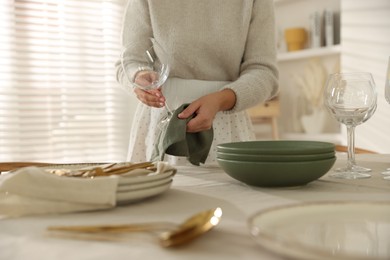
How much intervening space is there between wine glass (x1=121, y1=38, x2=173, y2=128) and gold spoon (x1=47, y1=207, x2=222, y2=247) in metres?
0.63

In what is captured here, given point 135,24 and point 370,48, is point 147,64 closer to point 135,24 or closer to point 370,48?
point 135,24

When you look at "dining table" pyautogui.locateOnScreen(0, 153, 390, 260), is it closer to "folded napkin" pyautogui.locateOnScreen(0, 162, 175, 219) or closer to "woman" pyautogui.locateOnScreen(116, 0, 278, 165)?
"folded napkin" pyautogui.locateOnScreen(0, 162, 175, 219)

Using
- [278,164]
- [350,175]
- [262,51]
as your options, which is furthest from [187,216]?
[262,51]

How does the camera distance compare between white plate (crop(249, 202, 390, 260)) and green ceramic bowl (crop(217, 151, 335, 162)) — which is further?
green ceramic bowl (crop(217, 151, 335, 162))

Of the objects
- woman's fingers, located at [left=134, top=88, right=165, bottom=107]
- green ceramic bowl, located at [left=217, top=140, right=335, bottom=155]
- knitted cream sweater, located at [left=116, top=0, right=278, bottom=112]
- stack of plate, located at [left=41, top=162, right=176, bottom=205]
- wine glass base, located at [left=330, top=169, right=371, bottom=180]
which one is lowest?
wine glass base, located at [left=330, top=169, right=371, bottom=180]

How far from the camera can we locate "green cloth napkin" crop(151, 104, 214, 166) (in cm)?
115

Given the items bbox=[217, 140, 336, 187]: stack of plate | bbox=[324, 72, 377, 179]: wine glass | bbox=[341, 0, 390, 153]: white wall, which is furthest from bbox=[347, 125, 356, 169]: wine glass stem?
bbox=[341, 0, 390, 153]: white wall

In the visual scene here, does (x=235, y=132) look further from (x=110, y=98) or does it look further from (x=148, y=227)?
(x=110, y=98)

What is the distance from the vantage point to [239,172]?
894 mm

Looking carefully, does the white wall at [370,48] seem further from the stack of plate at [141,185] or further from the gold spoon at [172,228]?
the gold spoon at [172,228]

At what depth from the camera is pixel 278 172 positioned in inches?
33.9

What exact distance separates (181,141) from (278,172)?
35 centimetres

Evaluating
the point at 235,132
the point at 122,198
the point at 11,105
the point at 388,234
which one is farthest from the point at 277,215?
the point at 11,105

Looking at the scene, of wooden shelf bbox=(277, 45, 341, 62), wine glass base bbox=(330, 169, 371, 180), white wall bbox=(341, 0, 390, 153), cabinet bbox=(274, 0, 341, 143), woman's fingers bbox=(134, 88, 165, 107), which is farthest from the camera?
cabinet bbox=(274, 0, 341, 143)
